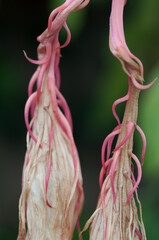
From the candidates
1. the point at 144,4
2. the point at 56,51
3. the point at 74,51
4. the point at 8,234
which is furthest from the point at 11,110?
the point at 56,51

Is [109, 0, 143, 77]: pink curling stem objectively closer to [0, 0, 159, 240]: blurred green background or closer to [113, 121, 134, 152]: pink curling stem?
[113, 121, 134, 152]: pink curling stem

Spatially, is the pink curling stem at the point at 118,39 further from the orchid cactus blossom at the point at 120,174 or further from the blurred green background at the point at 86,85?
the blurred green background at the point at 86,85

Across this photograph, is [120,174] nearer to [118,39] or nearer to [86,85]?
[118,39]

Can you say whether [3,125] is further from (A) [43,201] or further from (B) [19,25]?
(A) [43,201]

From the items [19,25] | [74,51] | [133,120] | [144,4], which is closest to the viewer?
[133,120]

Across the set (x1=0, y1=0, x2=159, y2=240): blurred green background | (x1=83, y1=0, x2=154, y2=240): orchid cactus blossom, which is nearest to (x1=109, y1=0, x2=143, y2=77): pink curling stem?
(x1=83, y1=0, x2=154, y2=240): orchid cactus blossom

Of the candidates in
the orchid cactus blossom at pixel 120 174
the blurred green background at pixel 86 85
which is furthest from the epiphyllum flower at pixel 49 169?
the blurred green background at pixel 86 85

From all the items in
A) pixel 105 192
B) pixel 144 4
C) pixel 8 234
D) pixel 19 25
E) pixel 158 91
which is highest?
pixel 19 25
